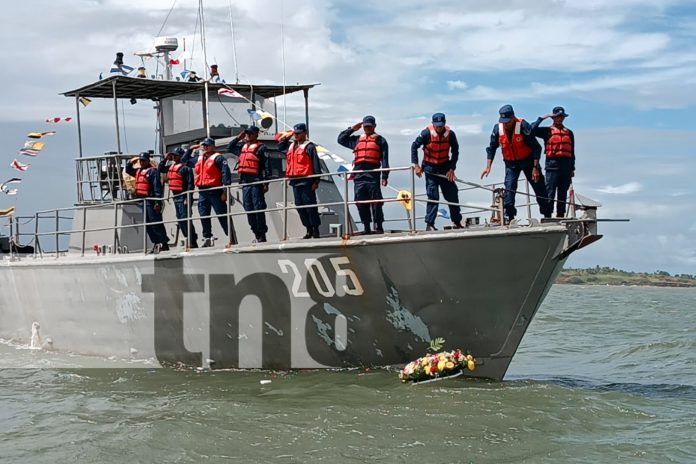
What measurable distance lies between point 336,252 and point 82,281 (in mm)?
4944

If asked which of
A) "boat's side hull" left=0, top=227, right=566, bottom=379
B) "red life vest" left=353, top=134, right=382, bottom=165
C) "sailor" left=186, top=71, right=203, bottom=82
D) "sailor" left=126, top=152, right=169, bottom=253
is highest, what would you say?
"sailor" left=186, top=71, right=203, bottom=82

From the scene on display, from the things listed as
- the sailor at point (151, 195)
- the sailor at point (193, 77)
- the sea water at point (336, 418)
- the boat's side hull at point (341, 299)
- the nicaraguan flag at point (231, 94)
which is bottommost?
the sea water at point (336, 418)

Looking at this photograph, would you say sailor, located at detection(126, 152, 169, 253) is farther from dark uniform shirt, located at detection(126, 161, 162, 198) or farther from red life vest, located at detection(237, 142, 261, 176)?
red life vest, located at detection(237, 142, 261, 176)

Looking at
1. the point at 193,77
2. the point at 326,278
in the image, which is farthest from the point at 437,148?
the point at 193,77

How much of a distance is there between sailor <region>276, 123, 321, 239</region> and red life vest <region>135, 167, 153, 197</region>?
3103 mm

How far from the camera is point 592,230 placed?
9.55 m

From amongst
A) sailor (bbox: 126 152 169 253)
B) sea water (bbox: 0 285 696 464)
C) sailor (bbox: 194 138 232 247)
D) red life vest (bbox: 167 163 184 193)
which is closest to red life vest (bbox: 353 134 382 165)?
sailor (bbox: 194 138 232 247)

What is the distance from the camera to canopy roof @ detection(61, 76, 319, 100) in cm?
1439

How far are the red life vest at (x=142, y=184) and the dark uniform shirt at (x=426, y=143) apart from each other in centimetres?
456

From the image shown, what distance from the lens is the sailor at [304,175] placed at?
10.8 meters

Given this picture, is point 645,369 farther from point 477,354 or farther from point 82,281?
point 82,281

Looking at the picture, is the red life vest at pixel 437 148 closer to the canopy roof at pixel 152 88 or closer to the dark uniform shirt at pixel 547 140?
the dark uniform shirt at pixel 547 140

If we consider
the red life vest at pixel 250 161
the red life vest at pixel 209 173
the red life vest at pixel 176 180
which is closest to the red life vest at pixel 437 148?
the red life vest at pixel 250 161

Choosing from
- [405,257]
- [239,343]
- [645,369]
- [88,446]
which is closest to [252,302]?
[239,343]
